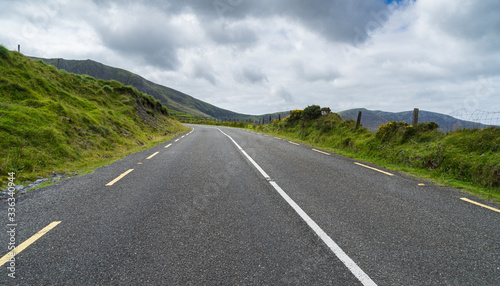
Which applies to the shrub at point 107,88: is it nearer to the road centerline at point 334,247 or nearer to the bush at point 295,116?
the bush at point 295,116

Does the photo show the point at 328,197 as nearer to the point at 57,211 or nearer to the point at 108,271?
the point at 108,271

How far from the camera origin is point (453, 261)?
252cm

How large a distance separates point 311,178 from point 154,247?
439 centimetres

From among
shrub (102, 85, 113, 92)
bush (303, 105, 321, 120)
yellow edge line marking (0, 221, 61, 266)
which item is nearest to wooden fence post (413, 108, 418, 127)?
bush (303, 105, 321, 120)

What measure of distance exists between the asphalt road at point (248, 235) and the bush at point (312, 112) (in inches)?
632

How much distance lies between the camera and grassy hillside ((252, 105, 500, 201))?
6.07m

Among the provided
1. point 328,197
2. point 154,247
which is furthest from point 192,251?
point 328,197

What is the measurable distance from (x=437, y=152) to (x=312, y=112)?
44.9ft

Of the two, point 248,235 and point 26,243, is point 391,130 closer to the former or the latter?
point 248,235

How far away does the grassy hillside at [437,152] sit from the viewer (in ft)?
19.9

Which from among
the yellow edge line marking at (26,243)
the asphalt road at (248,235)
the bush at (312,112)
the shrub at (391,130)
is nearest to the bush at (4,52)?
the asphalt road at (248,235)

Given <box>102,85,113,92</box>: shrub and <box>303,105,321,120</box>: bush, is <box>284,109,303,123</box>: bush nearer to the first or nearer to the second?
<box>303,105,321,120</box>: bush

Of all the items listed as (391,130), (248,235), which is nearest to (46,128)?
(248,235)

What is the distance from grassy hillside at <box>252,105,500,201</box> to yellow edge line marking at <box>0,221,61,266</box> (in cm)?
822
